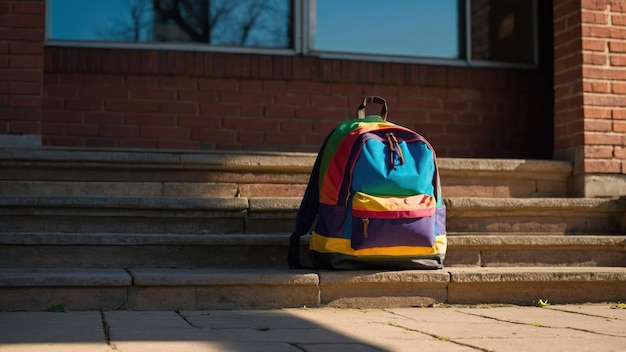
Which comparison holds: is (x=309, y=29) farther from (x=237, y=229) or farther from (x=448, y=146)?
(x=237, y=229)

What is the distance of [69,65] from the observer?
611 cm

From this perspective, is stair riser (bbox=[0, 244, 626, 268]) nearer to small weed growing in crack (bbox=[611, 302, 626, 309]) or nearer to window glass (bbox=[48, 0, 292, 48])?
small weed growing in crack (bbox=[611, 302, 626, 309])

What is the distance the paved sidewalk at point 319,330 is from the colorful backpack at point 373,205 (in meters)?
0.27

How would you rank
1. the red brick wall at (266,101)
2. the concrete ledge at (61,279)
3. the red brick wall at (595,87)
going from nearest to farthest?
the concrete ledge at (61,279)
the red brick wall at (595,87)
the red brick wall at (266,101)

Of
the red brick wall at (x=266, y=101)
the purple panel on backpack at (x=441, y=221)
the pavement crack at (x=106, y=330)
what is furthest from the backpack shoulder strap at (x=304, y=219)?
the red brick wall at (x=266, y=101)

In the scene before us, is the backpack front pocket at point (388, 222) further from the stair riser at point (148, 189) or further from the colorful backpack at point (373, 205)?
the stair riser at point (148, 189)

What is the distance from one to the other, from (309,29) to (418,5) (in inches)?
Result: 39.0

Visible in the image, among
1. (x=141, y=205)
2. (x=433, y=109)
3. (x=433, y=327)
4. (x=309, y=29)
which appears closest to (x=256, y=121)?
(x=309, y=29)

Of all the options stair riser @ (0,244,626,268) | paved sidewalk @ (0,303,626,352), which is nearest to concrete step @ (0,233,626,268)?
stair riser @ (0,244,626,268)

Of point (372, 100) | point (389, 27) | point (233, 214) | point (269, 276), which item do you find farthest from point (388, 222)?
point (389, 27)

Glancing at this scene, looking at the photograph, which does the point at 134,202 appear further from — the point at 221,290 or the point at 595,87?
the point at 595,87

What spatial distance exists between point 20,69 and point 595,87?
132 inches

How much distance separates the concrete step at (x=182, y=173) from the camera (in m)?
5.04

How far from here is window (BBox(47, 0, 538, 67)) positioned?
21.2 ft
